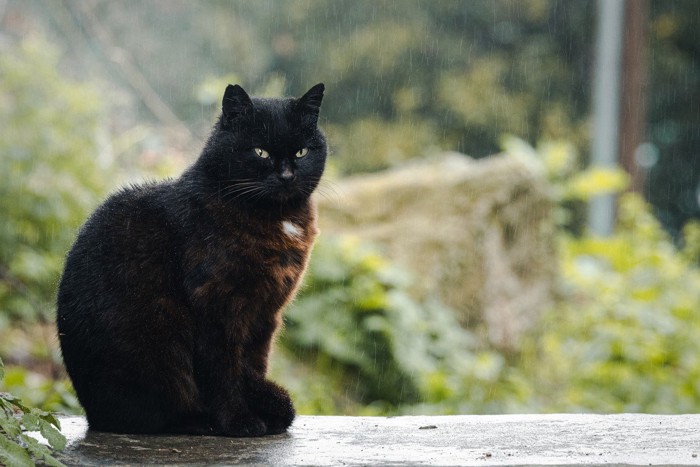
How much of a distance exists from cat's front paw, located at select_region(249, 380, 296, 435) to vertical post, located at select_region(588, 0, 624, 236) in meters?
6.48

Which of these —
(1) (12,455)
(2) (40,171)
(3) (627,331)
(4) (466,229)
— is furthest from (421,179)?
(1) (12,455)

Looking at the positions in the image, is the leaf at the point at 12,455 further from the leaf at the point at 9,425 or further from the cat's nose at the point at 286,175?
the cat's nose at the point at 286,175

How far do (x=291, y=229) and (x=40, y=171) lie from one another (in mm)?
2900

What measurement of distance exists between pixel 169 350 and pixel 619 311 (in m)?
4.49

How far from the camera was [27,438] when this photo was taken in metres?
1.85

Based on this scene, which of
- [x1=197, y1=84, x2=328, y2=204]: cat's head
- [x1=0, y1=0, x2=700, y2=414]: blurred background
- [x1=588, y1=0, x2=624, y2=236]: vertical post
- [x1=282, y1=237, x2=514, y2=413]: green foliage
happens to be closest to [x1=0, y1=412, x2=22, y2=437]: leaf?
[x1=197, y1=84, x2=328, y2=204]: cat's head

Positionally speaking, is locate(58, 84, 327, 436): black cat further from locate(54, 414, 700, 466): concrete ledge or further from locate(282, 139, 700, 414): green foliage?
locate(282, 139, 700, 414): green foliage

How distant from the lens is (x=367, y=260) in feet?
17.0

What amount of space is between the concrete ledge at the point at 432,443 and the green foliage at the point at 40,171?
224 cm

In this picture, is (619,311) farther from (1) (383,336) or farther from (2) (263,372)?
(2) (263,372)

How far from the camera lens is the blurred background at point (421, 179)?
500 centimetres

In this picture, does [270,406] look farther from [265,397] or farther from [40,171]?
[40,171]

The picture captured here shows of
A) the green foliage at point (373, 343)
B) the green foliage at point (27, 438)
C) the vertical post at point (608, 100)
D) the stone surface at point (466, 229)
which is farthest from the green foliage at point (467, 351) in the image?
the green foliage at point (27, 438)

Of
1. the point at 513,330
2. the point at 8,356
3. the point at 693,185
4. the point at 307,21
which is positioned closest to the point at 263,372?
the point at 8,356
